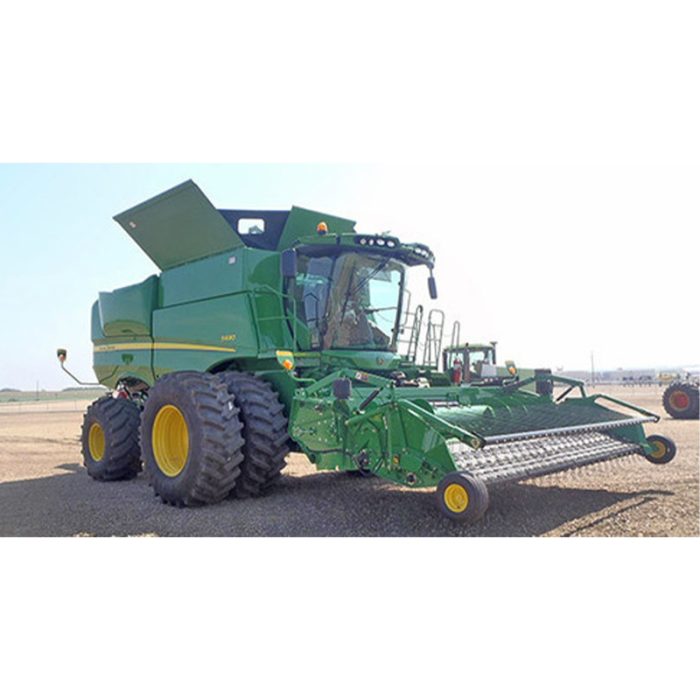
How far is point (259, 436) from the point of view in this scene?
5297mm

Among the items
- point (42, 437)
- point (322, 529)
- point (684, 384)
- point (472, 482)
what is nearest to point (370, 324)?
point (322, 529)

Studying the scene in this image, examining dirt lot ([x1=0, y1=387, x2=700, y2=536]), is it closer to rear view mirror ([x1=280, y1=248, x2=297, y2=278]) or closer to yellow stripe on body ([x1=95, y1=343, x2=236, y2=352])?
yellow stripe on body ([x1=95, y1=343, x2=236, y2=352])

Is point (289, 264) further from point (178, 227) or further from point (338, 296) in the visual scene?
point (178, 227)

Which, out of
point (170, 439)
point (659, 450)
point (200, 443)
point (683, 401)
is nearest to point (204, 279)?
point (170, 439)

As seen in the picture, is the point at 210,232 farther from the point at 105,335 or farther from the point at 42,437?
the point at 42,437

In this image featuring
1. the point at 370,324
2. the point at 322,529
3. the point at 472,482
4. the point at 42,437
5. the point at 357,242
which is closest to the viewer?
the point at 472,482

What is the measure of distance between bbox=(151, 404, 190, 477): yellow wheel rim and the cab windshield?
1529mm

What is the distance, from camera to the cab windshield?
6.16 meters

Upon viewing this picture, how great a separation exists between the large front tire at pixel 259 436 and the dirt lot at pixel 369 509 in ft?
0.66

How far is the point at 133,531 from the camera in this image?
4.79 meters

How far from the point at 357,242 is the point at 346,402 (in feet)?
6.24

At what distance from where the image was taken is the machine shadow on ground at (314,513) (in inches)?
179

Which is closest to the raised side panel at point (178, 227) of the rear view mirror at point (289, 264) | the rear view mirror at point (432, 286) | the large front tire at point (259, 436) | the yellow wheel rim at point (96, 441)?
the rear view mirror at point (289, 264)

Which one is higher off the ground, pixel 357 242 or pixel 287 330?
pixel 357 242
